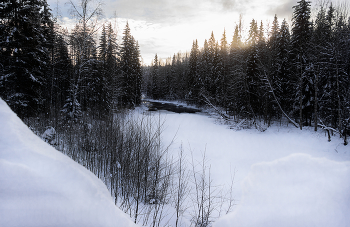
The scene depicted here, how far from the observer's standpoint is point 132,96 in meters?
32.9

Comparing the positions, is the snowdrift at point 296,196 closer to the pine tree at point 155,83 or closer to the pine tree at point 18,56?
the pine tree at point 18,56

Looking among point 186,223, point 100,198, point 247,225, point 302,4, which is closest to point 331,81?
point 302,4

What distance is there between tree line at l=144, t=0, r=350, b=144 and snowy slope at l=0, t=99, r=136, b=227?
15.3 m

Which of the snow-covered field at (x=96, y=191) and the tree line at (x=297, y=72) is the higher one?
the tree line at (x=297, y=72)

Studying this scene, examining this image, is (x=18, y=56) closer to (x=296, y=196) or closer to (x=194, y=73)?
(x=296, y=196)

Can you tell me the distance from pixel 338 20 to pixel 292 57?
6.49 m

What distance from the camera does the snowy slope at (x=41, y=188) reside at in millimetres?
689

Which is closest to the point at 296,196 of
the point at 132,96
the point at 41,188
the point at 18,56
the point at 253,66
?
the point at 41,188

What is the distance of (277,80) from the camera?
23.0 metres

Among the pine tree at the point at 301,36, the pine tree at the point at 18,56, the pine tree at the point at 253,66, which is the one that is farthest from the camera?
the pine tree at the point at 253,66

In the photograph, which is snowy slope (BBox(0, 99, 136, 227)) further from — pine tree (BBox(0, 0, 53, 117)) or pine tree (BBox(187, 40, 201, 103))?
pine tree (BBox(187, 40, 201, 103))

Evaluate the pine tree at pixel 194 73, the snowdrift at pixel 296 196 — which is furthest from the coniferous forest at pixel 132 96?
the pine tree at pixel 194 73

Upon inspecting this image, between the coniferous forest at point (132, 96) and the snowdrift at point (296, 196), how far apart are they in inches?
67.5

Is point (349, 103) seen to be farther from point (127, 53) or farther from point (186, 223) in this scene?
point (127, 53)
